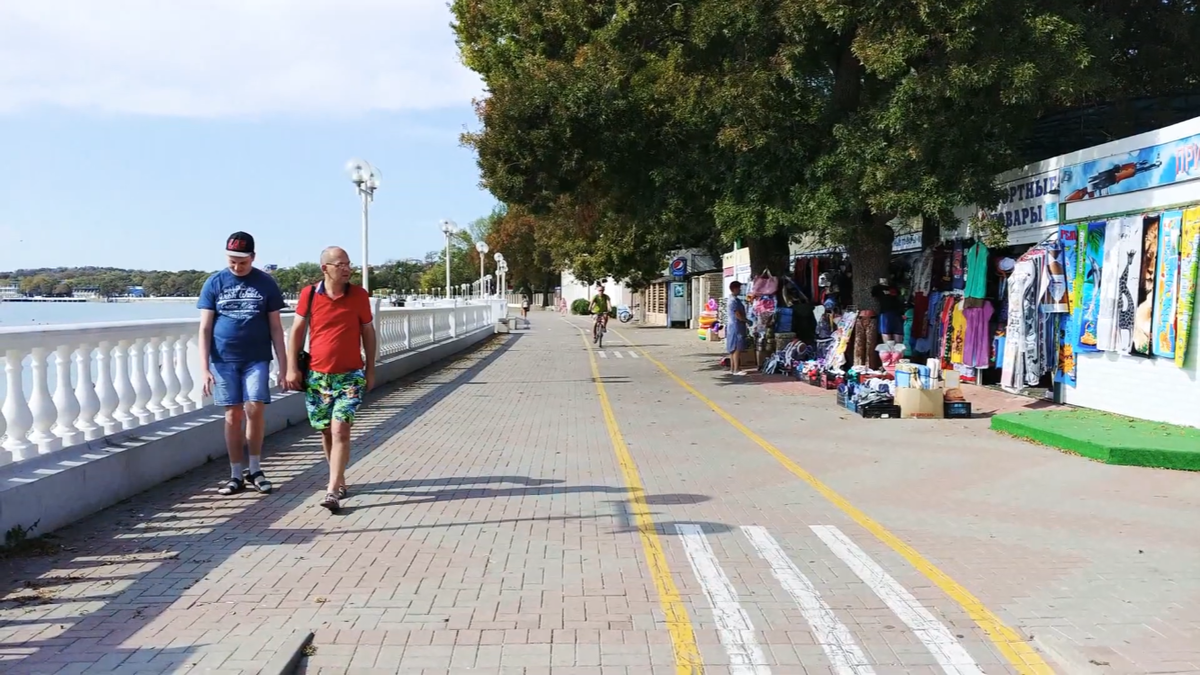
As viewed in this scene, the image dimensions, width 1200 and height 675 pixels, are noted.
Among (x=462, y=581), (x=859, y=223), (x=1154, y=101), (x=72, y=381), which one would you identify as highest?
(x=1154, y=101)

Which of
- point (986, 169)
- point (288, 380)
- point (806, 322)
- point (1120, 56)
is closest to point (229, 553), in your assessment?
point (288, 380)

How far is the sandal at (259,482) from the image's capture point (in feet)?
23.5

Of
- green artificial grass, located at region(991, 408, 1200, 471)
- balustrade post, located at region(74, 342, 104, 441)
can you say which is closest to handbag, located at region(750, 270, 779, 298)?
green artificial grass, located at region(991, 408, 1200, 471)

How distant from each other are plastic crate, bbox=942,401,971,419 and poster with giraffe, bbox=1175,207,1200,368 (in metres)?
2.47

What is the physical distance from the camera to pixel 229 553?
5.60 metres

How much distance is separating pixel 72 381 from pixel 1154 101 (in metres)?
18.1

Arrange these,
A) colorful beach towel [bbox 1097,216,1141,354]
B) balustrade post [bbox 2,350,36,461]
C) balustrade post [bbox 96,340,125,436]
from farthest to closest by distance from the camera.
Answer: colorful beach towel [bbox 1097,216,1141,354] → balustrade post [bbox 96,340,125,436] → balustrade post [bbox 2,350,36,461]

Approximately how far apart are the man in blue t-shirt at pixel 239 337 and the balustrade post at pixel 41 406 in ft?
3.23

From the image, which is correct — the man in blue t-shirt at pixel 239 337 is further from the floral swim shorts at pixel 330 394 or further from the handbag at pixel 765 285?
the handbag at pixel 765 285

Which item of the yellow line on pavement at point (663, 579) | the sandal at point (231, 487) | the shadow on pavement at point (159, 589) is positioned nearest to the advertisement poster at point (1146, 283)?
the yellow line on pavement at point (663, 579)

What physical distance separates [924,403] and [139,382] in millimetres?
8749

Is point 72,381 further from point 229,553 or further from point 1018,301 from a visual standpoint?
point 1018,301

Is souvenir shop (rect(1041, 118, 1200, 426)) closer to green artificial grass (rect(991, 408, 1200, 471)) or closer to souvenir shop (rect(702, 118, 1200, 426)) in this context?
souvenir shop (rect(702, 118, 1200, 426))

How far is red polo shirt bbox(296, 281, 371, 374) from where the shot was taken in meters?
6.59
